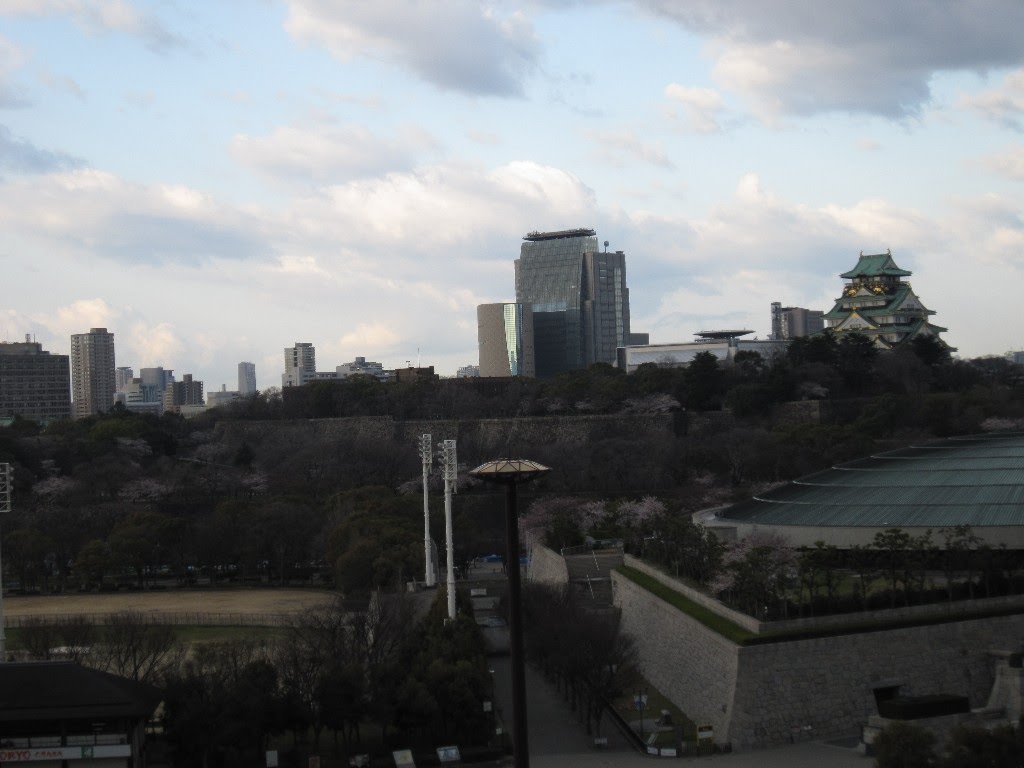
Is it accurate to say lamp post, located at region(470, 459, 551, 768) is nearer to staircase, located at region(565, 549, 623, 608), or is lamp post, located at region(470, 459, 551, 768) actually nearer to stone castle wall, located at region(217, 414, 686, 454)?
staircase, located at region(565, 549, 623, 608)

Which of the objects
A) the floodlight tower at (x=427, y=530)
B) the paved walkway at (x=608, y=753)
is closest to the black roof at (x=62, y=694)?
the paved walkway at (x=608, y=753)

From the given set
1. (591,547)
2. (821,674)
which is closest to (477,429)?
(591,547)

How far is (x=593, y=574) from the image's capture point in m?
47.7

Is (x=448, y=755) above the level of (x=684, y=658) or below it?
below

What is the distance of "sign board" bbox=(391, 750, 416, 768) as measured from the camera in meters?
27.3

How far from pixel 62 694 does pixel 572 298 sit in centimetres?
13593

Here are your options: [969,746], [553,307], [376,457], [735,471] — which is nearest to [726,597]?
[969,746]

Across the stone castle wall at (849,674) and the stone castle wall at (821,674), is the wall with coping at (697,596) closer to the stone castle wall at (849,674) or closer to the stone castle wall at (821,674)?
the stone castle wall at (821,674)

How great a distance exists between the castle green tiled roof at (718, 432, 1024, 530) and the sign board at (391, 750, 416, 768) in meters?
16.1

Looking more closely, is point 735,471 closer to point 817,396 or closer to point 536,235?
point 817,396

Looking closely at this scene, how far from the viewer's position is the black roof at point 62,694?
24.7m

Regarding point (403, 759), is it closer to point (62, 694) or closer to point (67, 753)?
point (67, 753)

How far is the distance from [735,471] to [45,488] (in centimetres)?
4001

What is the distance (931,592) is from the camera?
109 ft
